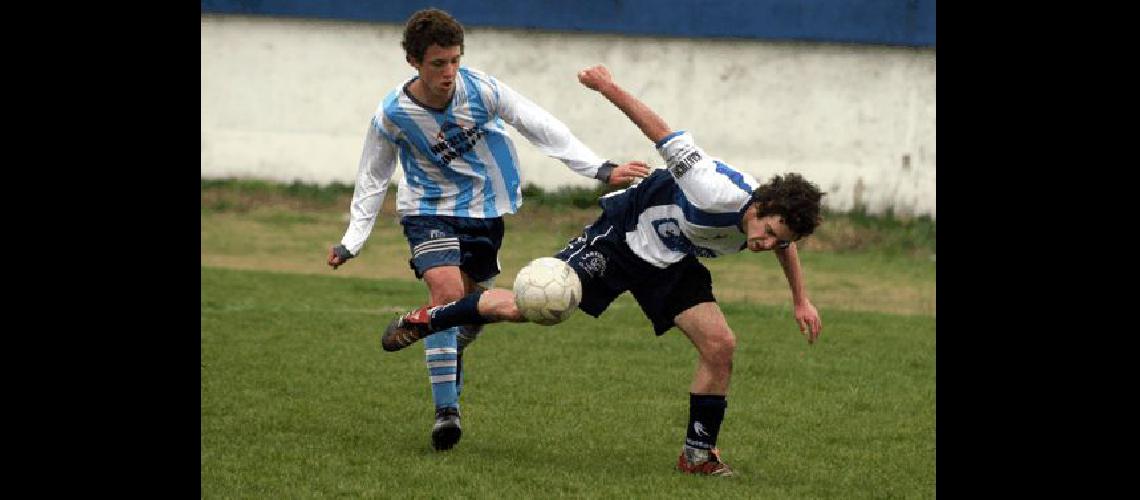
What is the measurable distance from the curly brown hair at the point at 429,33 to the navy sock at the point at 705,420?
1.96m

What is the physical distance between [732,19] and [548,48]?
239 centimetres

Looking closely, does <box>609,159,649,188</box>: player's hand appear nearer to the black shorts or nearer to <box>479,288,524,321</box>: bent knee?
the black shorts

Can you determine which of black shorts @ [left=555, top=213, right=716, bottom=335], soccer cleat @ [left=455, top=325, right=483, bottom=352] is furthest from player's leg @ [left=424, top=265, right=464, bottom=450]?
black shorts @ [left=555, top=213, right=716, bottom=335]

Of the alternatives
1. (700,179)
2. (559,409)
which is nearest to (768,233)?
(700,179)

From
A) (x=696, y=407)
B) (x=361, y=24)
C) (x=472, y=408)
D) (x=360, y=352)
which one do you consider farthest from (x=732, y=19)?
(x=696, y=407)

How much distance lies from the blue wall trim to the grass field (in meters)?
5.33

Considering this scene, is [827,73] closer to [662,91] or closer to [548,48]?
[662,91]

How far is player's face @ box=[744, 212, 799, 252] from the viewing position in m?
6.82

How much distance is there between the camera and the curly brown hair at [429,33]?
758 centimetres

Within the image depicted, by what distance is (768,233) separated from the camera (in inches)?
269

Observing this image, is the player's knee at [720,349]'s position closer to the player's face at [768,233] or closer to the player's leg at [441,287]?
the player's face at [768,233]

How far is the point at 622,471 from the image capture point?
7367mm

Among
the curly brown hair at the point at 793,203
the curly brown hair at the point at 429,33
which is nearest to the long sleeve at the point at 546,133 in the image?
the curly brown hair at the point at 429,33

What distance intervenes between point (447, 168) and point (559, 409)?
164 cm
